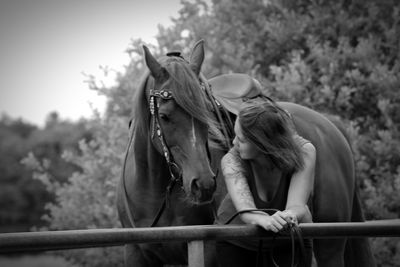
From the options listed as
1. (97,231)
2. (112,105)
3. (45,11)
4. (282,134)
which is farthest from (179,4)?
(45,11)

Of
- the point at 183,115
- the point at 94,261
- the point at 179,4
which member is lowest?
the point at 94,261

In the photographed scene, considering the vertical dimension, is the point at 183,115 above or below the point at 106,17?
below

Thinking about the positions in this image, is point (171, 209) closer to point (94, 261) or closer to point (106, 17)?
point (94, 261)

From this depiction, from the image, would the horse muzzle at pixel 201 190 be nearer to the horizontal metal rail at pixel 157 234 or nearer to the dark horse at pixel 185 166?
the dark horse at pixel 185 166

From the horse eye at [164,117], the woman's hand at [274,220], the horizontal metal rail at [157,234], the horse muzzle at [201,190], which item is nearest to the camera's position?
the horizontal metal rail at [157,234]

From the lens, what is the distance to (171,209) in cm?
351

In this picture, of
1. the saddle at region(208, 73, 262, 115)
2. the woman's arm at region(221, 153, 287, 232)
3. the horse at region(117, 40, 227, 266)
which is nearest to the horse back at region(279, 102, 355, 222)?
the saddle at region(208, 73, 262, 115)

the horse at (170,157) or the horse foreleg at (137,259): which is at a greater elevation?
the horse at (170,157)

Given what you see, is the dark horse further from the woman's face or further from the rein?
the woman's face

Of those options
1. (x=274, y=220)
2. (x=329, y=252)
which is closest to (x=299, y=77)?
(x=329, y=252)

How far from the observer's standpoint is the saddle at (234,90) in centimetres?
405

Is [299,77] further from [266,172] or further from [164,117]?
[266,172]

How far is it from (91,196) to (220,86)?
335cm

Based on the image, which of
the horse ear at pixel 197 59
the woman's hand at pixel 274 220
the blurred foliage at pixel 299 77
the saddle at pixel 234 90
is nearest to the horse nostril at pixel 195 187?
the woman's hand at pixel 274 220
